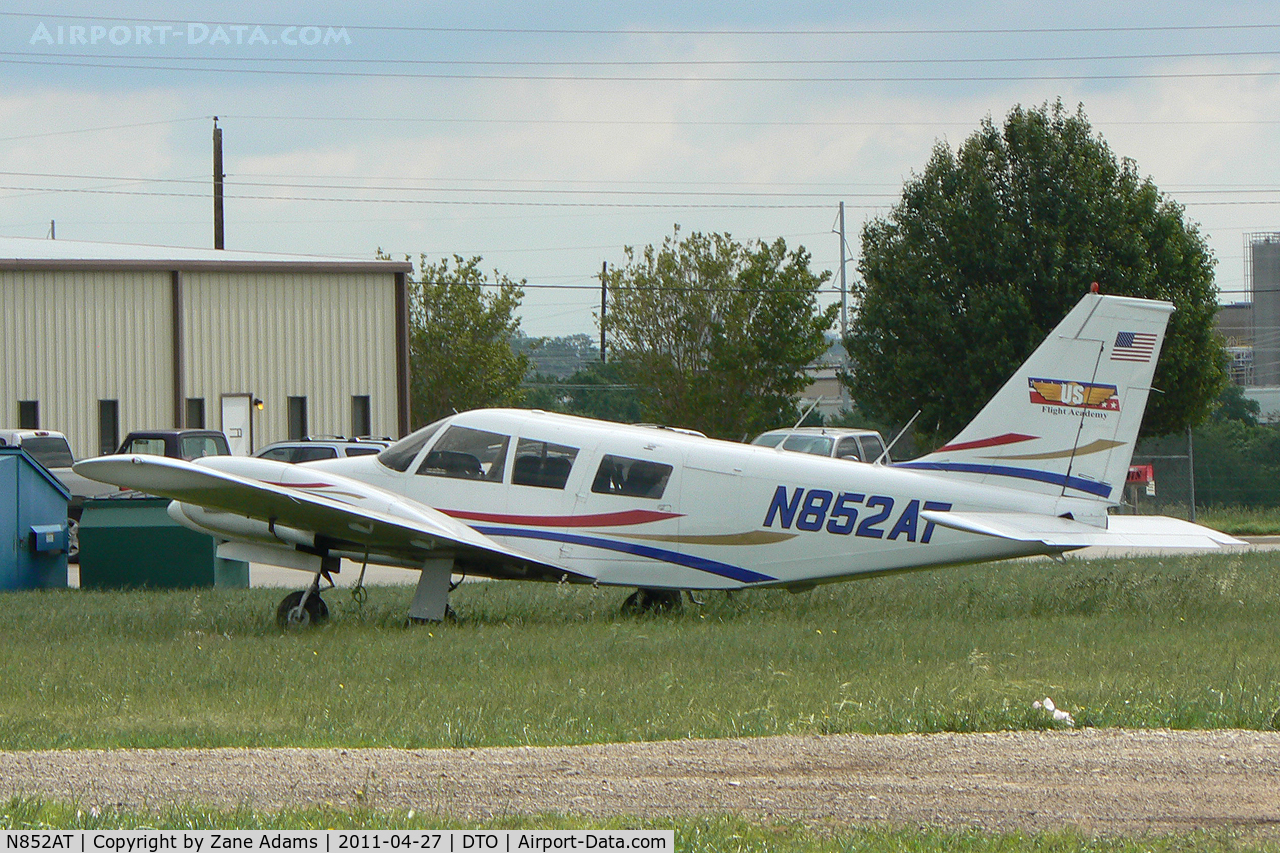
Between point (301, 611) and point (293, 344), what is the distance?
79.5 ft

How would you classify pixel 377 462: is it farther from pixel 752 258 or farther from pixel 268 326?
pixel 752 258

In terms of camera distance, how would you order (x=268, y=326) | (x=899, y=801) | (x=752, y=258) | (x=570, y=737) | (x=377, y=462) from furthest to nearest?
(x=752, y=258) → (x=268, y=326) → (x=377, y=462) → (x=570, y=737) → (x=899, y=801)

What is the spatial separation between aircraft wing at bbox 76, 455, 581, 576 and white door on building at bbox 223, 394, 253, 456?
22627mm

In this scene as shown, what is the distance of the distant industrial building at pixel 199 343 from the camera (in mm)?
33062

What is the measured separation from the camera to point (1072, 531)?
1225 centimetres

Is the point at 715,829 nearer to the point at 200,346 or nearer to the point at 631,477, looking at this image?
the point at 631,477

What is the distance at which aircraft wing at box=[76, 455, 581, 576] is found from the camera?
477 inches

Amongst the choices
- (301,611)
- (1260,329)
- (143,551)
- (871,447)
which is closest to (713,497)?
(301,611)

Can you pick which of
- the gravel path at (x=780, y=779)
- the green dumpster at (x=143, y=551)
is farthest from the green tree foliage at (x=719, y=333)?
the gravel path at (x=780, y=779)

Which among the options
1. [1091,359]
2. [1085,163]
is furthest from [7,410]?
[1091,359]

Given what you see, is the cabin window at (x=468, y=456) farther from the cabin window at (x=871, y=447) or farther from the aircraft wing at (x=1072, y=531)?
the cabin window at (x=871, y=447)

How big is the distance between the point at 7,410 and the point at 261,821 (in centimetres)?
2994

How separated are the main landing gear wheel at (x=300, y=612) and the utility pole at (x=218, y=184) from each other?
3373 centimetres

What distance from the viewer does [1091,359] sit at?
12633 mm
